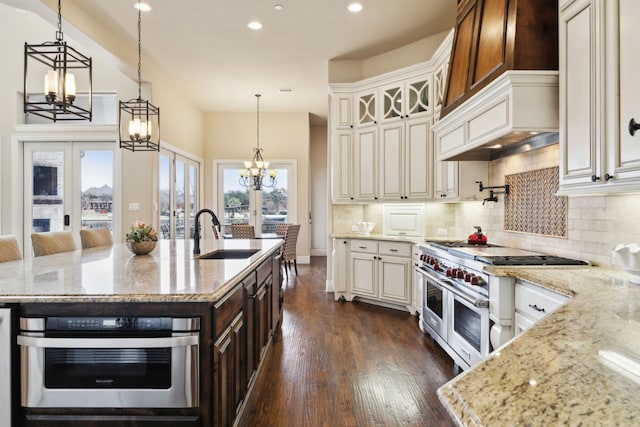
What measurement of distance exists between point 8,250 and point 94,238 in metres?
1.04

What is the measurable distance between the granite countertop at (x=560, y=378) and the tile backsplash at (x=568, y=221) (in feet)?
3.21

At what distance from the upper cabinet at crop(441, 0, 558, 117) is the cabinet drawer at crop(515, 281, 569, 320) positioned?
125cm

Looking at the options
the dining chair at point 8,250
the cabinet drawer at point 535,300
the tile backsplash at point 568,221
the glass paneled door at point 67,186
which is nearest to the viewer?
the cabinet drawer at point 535,300

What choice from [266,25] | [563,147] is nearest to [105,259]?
[563,147]

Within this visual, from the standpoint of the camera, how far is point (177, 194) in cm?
704

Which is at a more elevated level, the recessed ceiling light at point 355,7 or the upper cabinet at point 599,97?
the recessed ceiling light at point 355,7

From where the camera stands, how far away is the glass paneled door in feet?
19.2

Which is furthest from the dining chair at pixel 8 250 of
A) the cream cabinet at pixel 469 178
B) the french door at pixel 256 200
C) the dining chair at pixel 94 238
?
the french door at pixel 256 200

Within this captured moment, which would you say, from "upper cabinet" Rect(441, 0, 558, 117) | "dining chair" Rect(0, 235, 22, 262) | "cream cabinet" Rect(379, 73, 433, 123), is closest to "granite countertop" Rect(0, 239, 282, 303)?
"dining chair" Rect(0, 235, 22, 262)

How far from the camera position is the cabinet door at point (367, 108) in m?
4.97

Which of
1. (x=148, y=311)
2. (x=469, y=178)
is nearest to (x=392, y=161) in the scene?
(x=469, y=178)

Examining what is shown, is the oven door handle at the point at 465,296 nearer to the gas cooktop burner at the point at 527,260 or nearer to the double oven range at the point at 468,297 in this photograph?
the double oven range at the point at 468,297

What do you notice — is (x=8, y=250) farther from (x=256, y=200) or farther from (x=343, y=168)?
(x=256, y=200)

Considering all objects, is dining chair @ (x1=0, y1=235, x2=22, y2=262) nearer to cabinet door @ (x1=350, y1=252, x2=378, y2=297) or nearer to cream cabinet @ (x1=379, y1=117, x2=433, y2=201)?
cabinet door @ (x1=350, y1=252, x2=378, y2=297)
